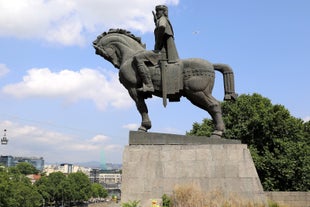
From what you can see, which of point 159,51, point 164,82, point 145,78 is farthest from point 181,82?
point 159,51

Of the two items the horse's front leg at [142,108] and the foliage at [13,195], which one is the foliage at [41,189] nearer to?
the foliage at [13,195]

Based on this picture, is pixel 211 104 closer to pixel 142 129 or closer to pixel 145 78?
pixel 145 78

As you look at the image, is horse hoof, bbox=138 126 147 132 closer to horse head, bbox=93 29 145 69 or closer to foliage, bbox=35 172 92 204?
horse head, bbox=93 29 145 69

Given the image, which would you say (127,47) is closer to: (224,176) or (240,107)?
(224,176)

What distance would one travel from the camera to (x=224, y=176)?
11.0m

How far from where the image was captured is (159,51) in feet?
40.8

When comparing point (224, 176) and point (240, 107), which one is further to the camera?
point (240, 107)

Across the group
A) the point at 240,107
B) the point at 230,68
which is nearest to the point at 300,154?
the point at 240,107

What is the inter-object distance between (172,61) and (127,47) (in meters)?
1.86

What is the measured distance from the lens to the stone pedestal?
430 inches

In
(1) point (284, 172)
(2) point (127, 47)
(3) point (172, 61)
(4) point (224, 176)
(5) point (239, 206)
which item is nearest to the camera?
(5) point (239, 206)

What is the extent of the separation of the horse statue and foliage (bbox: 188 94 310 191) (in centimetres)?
1776

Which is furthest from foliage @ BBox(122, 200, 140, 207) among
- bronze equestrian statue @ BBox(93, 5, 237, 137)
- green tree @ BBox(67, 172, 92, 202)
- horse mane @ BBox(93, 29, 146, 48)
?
green tree @ BBox(67, 172, 92, 202)

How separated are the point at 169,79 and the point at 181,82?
41 cm
